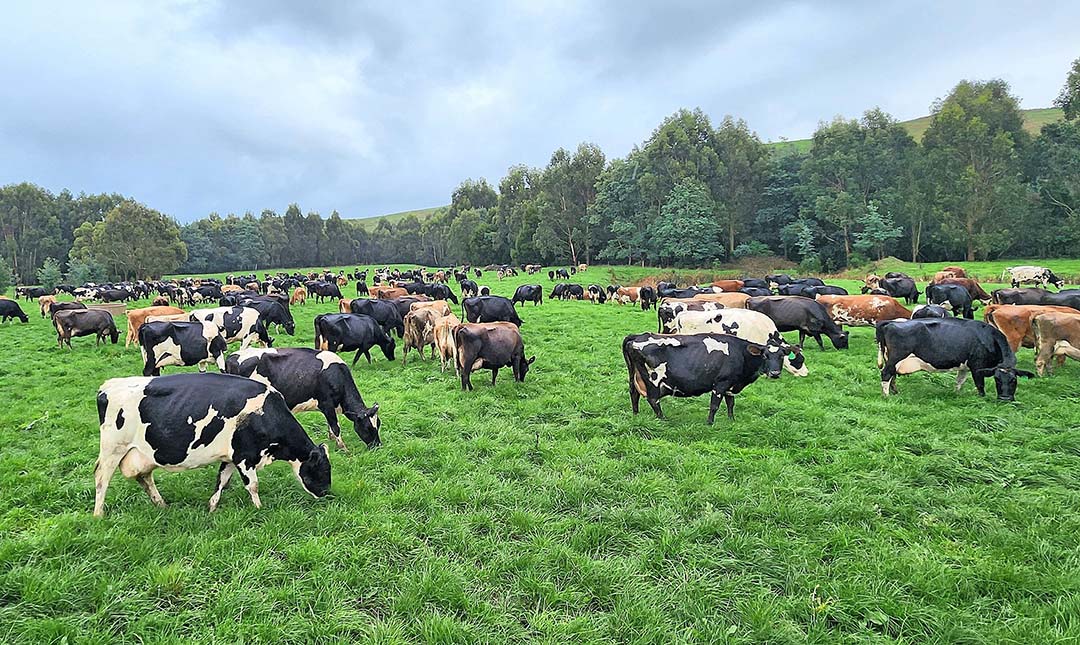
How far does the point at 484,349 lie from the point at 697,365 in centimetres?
457

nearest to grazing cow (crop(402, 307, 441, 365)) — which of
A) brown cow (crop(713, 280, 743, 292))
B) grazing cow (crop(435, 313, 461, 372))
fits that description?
grazing cow (crop(435, 313, 461, 372))

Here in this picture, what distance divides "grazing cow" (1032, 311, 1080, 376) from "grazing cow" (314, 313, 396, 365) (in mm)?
15018

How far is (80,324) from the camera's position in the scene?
17.2 meters

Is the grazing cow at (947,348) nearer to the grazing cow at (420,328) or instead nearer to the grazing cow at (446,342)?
the grazing cow at (446,342)

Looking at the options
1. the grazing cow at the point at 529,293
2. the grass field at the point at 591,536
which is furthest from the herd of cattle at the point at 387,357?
the grazing cow at the point at 529,293

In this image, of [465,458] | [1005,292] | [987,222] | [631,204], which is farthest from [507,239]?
[465,458]

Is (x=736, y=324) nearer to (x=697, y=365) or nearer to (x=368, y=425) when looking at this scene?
(x=697, y=365)

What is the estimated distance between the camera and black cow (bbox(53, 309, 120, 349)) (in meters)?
17.0

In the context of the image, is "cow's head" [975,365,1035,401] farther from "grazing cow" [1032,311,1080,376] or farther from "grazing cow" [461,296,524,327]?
"grazing cow" [461,296,524,327]

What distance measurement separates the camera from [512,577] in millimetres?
4516

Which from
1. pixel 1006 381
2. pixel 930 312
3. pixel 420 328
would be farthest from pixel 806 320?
pixel 420 328

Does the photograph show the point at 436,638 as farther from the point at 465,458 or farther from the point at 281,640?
the point at 465,458

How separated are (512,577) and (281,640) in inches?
70.9

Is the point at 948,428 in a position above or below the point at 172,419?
below
